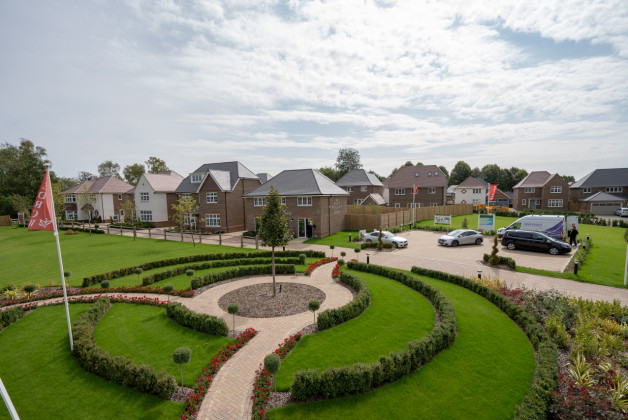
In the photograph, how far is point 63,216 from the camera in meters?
57.9

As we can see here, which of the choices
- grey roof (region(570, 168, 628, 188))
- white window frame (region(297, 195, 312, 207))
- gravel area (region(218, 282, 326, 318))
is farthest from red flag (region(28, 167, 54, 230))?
grey roof (region(570, 168, 628, 188))

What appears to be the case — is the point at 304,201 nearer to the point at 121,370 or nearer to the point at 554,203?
the point at 121,370

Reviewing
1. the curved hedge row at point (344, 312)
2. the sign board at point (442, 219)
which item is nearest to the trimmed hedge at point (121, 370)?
the curved hedge row at point (344, 312)

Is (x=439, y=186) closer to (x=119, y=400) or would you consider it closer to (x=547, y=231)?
(x=547, y=231)

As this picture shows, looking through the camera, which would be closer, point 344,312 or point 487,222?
point 344,312

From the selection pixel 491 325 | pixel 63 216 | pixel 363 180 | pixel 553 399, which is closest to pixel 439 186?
pixel 363 180

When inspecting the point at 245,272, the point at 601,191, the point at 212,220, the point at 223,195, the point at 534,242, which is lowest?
the point at 245,272

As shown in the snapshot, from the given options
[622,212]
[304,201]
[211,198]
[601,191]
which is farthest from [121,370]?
[601,191]

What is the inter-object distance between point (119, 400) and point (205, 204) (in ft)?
115

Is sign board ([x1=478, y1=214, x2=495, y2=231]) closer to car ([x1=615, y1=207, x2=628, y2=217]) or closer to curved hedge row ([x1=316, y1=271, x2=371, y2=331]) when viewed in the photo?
curved hedge row ([x1=316, y1=271, x2=371, y2=331])

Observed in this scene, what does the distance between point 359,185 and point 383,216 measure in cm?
2126

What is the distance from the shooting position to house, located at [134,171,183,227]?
46.9 m

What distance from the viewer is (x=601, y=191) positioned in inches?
2164

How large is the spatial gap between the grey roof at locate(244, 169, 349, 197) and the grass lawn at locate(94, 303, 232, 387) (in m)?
22.5
